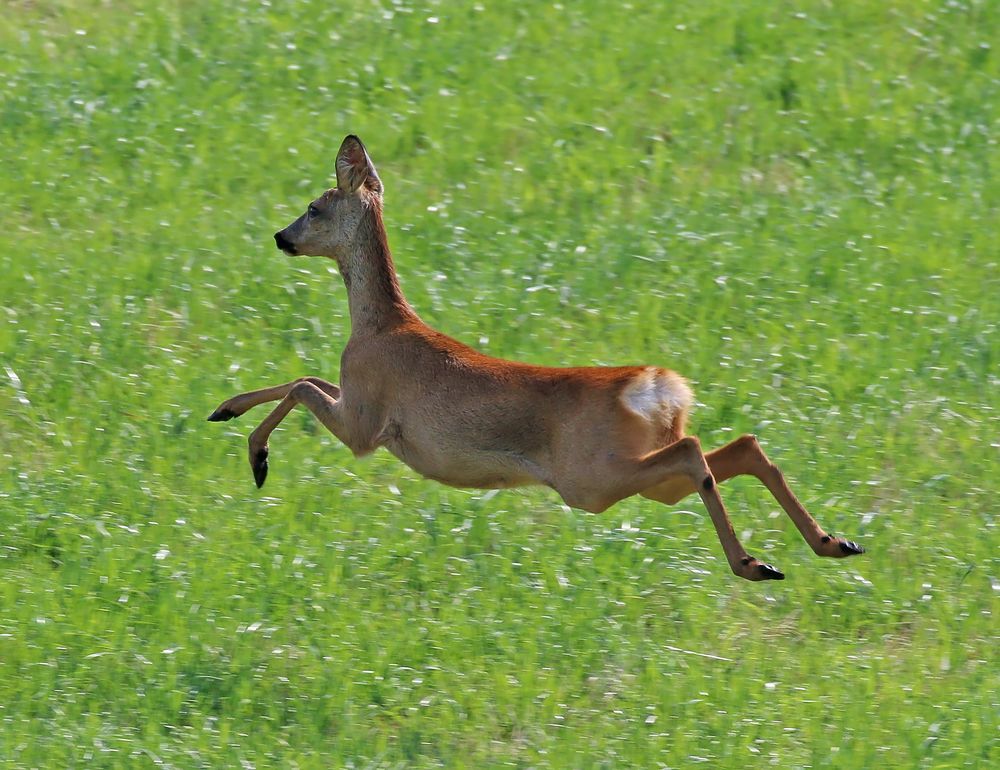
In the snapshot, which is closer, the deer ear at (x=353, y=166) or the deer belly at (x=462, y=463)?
the deer belly at (x=462, y=463)

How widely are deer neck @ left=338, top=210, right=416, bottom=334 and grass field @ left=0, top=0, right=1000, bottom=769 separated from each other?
1.25 m

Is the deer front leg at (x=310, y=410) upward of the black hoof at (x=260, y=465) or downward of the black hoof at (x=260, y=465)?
upward

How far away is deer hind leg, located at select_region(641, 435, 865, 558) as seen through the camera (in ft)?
24.2

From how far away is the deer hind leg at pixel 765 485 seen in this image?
7.36 meters

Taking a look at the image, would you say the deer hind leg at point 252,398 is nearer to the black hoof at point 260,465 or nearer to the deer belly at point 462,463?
the black hoof at point 260,465

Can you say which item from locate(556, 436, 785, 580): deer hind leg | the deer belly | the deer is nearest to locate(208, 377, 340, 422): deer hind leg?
the deer

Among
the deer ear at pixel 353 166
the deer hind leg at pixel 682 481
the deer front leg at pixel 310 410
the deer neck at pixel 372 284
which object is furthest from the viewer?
the deer ear at pixel 353 166

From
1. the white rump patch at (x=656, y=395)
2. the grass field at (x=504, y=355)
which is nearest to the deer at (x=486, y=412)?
the white rump patch at (x=656, y=395)

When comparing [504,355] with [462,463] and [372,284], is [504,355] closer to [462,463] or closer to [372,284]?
[372,284]

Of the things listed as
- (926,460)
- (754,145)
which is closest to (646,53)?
(754,145)

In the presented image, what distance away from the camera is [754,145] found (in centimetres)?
1376

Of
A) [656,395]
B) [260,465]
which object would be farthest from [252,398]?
[656,395]

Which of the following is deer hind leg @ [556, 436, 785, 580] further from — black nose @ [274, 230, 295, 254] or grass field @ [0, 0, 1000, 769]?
black nose @ [274, 230, 295, 254]

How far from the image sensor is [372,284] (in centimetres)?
833
